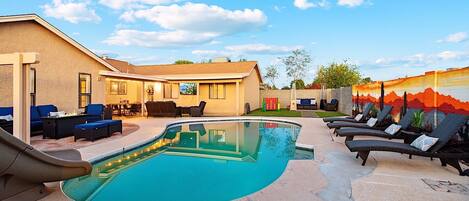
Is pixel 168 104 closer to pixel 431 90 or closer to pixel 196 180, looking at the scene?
pixel 196 180

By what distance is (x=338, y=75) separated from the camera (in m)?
37.0

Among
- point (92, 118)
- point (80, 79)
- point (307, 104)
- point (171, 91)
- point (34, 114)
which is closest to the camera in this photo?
point (34, 114)

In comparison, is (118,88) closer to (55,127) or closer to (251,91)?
(251,91)

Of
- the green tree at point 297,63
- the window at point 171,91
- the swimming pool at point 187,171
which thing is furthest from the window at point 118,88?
the green tree at point 297,63

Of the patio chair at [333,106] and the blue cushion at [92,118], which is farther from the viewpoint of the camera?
the patio chair at [333,106]

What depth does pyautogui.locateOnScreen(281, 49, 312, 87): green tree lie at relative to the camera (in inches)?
1511

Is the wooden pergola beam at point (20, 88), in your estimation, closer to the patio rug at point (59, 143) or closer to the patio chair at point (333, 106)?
the patio rug at point (59, 143)

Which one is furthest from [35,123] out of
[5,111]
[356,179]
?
[356,179]

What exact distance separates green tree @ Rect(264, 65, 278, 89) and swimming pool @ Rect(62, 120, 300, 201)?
31469mm

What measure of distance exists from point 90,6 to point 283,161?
1504cm

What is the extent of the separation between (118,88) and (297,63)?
2576 centimetres

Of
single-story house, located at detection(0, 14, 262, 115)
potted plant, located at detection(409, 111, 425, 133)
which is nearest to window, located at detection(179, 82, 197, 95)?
single-story house, located at detection(0, 14, 262, 115)

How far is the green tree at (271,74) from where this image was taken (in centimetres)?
4075

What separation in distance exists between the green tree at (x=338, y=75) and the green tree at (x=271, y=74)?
20.0ft
